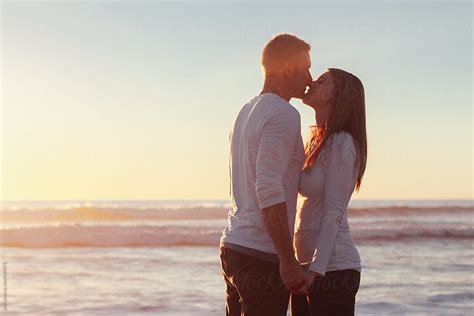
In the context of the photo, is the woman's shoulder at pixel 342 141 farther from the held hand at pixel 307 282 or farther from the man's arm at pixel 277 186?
the held hand at pixel 307 282

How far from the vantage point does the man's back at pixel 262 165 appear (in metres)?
2.83

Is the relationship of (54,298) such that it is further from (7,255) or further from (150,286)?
(7,255)

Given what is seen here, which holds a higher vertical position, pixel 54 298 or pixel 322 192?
pixel 322 192

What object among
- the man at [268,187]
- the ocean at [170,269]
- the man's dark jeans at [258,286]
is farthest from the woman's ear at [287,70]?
the ocean at [170,269]

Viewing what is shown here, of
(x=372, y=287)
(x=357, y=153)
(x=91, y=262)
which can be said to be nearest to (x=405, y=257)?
(x=372, y=287)

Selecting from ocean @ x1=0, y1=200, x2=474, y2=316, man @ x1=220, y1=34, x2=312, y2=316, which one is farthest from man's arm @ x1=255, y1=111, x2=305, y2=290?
ocean @ x1=0, y1=200, x2=474, y2=316

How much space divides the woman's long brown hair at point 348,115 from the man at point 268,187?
16cm

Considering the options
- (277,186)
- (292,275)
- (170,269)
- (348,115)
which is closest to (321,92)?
(348,115)

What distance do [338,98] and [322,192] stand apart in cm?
44

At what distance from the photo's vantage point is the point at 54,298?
341 inches

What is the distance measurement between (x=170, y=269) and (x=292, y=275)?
8975 mm

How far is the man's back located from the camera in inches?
111

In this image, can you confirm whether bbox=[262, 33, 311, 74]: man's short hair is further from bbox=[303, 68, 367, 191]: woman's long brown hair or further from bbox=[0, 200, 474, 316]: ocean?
bbox=[0, 200, 474, 316]: ocean

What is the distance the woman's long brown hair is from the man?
0.16 m
